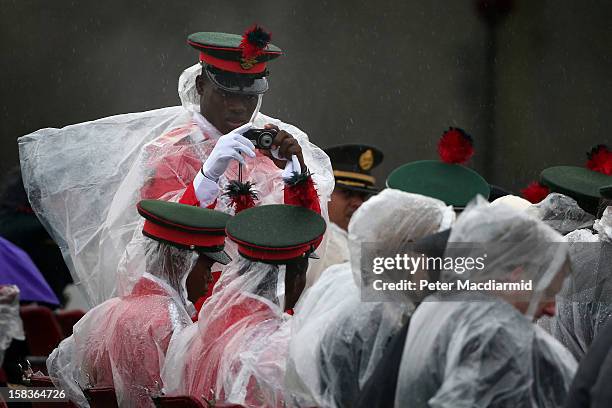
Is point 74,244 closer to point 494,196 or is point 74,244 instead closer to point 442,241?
point 494,196

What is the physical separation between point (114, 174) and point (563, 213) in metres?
2.01

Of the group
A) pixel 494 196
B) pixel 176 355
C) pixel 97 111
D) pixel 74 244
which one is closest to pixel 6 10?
pixel 97 111

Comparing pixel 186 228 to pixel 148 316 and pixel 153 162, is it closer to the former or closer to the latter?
pixel 148 316

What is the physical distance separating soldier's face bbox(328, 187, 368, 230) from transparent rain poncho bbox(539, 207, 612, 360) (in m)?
1.99

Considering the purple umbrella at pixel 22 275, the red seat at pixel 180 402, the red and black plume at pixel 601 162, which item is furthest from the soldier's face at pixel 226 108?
the red seat at pixel 180 402

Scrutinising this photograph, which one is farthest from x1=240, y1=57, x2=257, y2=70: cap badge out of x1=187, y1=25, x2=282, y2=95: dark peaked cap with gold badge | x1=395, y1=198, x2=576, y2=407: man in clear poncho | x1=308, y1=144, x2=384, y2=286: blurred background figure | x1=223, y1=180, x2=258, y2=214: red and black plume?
x1=395, y1=198, x2=576, y2=407: man in clear poncho

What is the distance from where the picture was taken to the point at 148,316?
4965 mm

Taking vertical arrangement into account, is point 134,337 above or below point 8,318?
below

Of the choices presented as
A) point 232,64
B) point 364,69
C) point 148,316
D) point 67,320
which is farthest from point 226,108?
point 364,69

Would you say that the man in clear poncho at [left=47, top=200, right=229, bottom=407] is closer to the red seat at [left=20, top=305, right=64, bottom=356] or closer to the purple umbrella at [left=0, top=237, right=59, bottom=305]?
the purple umbrella at [left=0, top=237, right=59, bottom=305]

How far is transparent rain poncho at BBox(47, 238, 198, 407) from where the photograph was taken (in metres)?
4.86

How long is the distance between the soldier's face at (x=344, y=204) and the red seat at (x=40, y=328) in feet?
4.92

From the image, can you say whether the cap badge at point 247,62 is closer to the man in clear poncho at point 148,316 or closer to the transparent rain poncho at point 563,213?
the man in clear poncho at point 148,316

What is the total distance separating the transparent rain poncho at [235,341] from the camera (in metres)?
4.43
